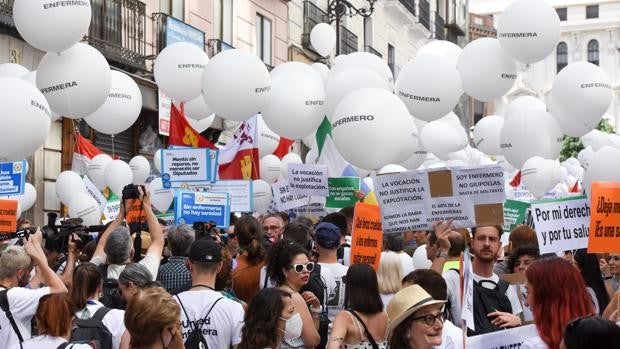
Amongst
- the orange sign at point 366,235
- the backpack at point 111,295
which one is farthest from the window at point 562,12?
the backpack at point 111,295

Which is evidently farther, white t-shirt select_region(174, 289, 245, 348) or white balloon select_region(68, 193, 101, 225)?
white balloon select_region(68, 193, 101, 225)

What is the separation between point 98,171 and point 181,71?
257 cm

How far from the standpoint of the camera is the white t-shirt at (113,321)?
5777mm

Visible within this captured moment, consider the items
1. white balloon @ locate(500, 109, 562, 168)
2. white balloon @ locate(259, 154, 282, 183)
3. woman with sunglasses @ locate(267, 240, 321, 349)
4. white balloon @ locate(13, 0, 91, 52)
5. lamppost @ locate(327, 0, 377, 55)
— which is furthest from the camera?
lamppost @ locate(327, 0, 377, 55)

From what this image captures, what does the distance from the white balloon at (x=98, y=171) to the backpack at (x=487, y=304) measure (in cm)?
735

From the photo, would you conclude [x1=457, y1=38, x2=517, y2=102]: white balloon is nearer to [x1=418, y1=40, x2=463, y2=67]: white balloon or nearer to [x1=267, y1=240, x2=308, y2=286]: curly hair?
[x1=418, y1=40, x2=463, y2=67]: white balloon

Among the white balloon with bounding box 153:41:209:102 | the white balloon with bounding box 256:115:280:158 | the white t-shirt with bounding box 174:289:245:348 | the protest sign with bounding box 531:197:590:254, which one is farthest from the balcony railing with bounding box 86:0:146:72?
the white t-shirt with bounding box 174:289:245:348

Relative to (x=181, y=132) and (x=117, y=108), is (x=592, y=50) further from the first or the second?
(x=117, y=108)

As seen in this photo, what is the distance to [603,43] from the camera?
86.1m

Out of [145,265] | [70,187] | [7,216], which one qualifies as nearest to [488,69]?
[70,187]

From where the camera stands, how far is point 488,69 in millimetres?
10945

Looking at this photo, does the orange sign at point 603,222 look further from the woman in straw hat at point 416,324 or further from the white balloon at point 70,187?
the white balloon at point 70,187

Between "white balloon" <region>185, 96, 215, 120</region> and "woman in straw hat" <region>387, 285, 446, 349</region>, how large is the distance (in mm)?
7248

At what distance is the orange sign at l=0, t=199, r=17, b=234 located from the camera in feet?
24.3
